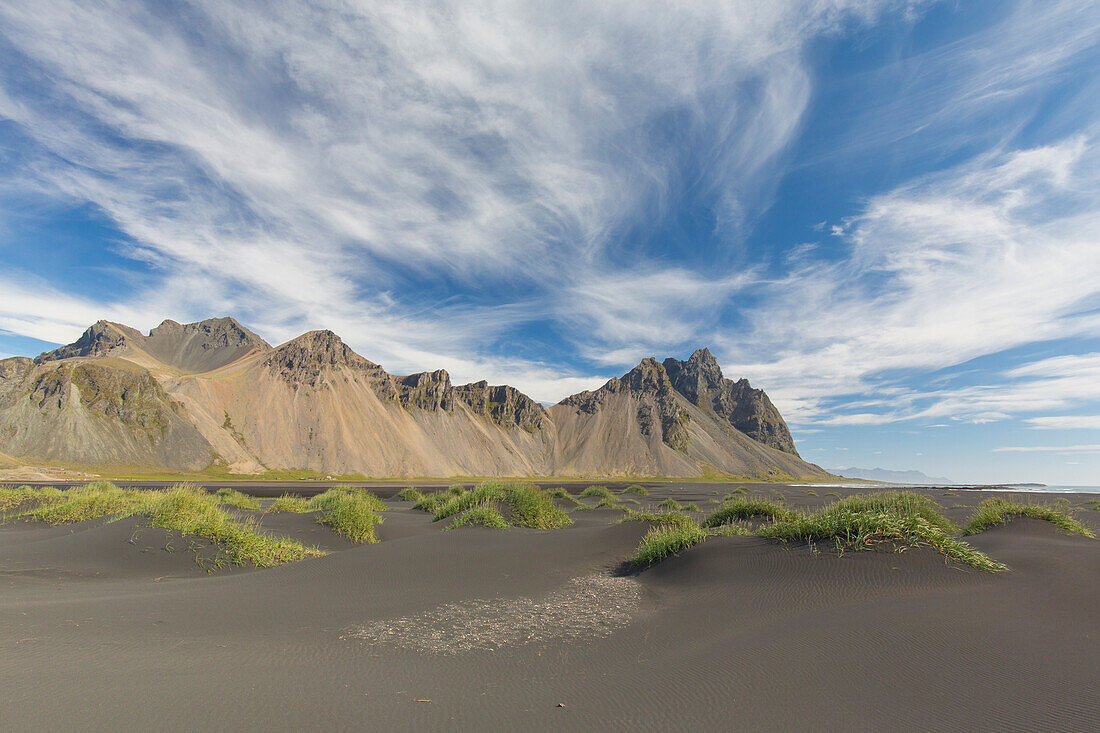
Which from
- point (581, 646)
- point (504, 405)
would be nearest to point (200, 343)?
point (504, 405)

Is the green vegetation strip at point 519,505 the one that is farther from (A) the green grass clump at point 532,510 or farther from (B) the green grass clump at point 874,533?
(B) the green grass clump at point 874,533

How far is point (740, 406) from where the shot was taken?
197625 mm

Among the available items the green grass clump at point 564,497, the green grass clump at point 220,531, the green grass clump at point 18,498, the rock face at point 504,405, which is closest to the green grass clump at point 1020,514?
the green grass clump at point 220,531

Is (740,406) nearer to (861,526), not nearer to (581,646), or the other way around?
(861,526)

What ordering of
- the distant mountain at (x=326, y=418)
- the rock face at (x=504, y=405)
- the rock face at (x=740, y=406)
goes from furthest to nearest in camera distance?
the rock face at (x=740, y=406) < the rock face at (x=504, y=405) < the distant mountain at (x=326, y=418)

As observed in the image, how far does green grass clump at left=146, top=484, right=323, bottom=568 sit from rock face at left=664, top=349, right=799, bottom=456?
→ 181 m

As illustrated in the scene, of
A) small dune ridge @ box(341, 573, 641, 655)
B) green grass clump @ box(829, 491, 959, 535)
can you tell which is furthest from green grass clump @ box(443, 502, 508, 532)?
green grass clump @ box(829, 491, 959, 535)

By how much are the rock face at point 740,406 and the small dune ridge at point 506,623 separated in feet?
601

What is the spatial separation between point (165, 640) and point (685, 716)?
653 centimetres

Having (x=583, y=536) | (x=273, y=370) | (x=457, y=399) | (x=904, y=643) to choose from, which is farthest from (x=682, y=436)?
(x=904, y=643)

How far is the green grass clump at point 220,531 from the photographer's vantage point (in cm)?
1261

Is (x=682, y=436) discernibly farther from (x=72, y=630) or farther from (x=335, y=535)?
(x=72, y=630)

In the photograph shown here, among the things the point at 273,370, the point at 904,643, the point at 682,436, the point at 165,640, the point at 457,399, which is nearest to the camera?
the point at 904,643

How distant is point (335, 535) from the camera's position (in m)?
17.2
